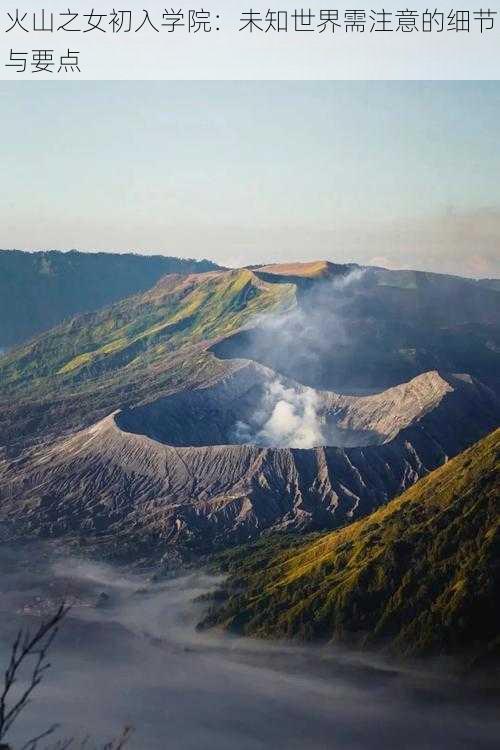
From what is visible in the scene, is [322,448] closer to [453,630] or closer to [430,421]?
[430,421]

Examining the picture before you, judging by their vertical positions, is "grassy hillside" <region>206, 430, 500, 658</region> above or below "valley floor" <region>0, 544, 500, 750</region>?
above

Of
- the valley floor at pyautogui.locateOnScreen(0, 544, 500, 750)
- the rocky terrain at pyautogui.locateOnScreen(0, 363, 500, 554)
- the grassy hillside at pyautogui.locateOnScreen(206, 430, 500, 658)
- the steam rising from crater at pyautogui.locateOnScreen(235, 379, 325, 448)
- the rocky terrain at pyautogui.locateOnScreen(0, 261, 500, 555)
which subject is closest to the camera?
the valley floor at pyautogui.locateOnScreen(0, 544, 500, 750)

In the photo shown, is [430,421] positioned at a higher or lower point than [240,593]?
higher

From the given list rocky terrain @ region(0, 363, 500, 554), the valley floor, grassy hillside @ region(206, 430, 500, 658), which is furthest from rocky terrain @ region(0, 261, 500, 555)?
the valley floor

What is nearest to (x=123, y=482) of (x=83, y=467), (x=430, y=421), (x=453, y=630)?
(x=83, y=467)

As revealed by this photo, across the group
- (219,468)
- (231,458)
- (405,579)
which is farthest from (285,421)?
(405,579)

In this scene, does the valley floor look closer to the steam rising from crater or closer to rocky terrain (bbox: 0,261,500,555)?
rocky terrain (bbox: 0,261,500,555)

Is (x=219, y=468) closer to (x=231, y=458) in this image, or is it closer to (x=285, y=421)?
(x=231, y=458)

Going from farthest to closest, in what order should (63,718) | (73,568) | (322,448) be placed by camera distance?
1. (322,448)
2. (73,568)
3. (63,718)
